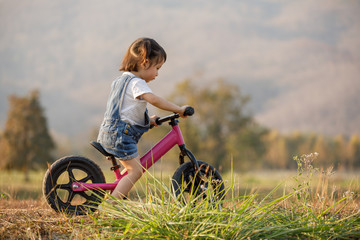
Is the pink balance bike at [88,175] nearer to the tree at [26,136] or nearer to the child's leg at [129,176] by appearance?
the child's leg at [129,176]

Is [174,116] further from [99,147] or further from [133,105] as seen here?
[99,147]

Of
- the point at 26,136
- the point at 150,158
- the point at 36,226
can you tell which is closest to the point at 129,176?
the point at 150,158

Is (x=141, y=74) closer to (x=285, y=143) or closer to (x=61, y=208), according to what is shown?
(x=61, y=208)

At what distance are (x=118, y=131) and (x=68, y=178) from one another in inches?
36.0

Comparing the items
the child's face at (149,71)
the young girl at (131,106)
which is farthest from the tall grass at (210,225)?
the child's face at (149,71)

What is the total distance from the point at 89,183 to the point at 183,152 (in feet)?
3.87

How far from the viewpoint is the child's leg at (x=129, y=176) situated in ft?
14.1

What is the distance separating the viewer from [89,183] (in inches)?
171

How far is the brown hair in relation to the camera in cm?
430

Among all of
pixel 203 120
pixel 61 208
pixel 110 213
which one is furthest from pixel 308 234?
pixel 203 120

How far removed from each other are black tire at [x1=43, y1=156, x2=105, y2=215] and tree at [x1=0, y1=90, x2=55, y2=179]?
17496 millimetres

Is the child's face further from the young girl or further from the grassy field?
the grassy field

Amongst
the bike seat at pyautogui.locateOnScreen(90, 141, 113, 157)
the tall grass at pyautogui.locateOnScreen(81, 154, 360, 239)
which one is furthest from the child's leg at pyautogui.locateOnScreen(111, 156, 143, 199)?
the tall grass at pyautogui.locateOnScreen(81, 154, 360, 239)

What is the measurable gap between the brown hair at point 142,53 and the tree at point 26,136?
18031mm
